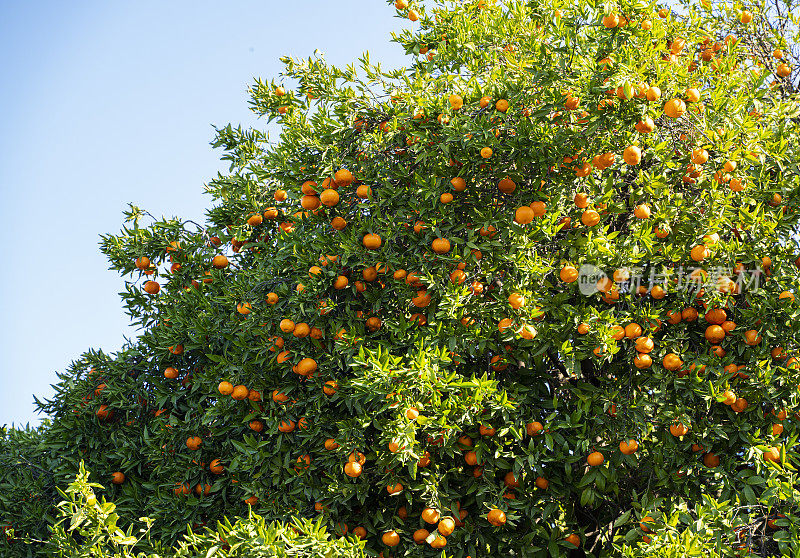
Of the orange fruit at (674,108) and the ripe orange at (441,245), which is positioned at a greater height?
the orange fruit at (674,108)

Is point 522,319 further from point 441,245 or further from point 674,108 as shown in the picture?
point 674,108

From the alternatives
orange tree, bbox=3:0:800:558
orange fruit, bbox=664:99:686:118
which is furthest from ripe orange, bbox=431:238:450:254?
orange fruit, bbox=664:99:686:118

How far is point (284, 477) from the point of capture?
468 cm

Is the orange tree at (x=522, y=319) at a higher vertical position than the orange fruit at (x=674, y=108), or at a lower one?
lower

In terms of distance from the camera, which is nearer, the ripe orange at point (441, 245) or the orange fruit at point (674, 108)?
the orange fruit at point (674, 108)

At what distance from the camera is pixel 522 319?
4285 mm

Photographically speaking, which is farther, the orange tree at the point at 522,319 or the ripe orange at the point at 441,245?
the ripe orange at the point at 441,245

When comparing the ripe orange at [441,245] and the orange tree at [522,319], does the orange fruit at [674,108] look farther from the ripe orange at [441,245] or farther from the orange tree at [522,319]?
the ripe orange at [441,245]

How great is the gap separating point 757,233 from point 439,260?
200 cm

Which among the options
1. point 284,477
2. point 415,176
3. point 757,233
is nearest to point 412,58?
point 415,176

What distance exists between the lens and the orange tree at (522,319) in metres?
4.28

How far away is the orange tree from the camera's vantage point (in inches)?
168

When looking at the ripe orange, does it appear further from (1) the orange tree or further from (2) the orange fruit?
(2) the orange fruit

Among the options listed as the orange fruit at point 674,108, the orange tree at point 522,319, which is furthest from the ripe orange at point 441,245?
the orange fruit at point 674,108
